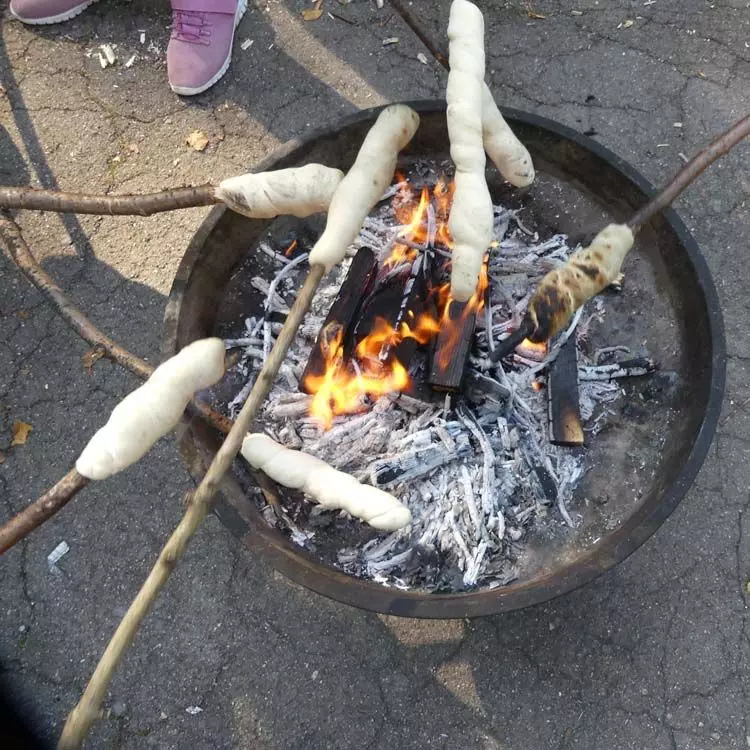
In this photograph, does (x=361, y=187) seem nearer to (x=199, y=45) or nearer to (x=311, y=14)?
(x=199, y=45)

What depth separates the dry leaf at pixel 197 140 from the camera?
10.9ft

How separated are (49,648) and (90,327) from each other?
147cm

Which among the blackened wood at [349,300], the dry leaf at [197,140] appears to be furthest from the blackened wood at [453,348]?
the dry leaf at [197,140]

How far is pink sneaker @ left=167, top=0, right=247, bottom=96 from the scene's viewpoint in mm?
3373

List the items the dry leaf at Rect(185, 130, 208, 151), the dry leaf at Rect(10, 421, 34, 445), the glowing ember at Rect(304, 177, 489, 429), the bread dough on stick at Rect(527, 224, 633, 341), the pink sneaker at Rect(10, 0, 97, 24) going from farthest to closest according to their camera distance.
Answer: the pink sneaker at Rect(10, 0, 97, 24) → the dry leaf at Rect(185, 130, 208, 151) → the dry leaf at Rect(10, 421, 34, 445) → the glowing ember at Rect(304, 177, 489, 429) → the bread dough on stick at Rect(527, 224, 633, 341)

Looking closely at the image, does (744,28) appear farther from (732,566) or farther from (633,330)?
(732,566)

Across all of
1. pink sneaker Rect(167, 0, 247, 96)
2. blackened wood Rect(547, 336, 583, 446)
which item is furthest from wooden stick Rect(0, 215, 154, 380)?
pink sneaker Rect(167, 0, 247, 96)

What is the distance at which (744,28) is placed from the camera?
3.46 metres

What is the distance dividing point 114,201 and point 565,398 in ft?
5.30

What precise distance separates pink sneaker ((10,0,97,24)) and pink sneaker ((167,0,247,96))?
0.64m

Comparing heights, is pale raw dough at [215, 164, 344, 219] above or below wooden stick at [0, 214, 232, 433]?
above

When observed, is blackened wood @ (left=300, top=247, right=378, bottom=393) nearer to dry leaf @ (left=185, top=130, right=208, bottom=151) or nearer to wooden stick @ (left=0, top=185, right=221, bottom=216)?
wooden stick @ (left=0, top=185, right=221, bottom=216)

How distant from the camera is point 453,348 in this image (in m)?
2.27

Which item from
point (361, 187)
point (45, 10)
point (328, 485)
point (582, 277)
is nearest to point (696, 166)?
point (582, 277)
